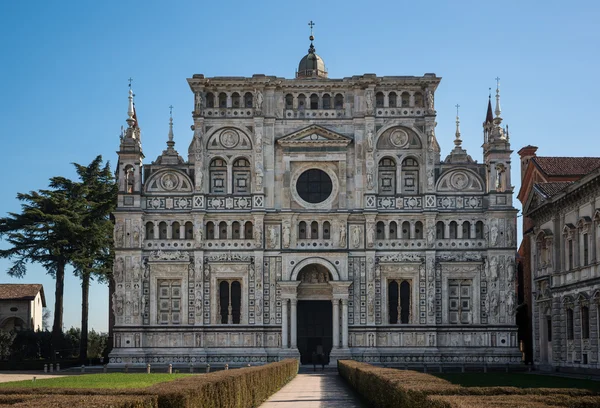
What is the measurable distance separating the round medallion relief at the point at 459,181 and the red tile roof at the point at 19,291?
40.9 metres

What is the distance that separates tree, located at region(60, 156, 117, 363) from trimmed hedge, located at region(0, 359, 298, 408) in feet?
121

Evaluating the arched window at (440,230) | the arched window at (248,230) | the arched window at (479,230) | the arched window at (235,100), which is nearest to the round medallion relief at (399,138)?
the arched window at (440,230)

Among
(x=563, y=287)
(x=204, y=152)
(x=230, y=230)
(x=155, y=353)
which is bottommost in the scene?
(x=155, y=353)

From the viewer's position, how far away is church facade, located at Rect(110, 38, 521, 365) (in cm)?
6066

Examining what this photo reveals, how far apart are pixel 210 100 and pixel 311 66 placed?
37.1 feet

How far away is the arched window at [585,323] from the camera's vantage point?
46344mm

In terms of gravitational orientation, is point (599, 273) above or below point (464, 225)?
below

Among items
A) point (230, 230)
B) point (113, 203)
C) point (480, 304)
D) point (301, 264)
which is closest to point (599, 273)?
point (480, 304)

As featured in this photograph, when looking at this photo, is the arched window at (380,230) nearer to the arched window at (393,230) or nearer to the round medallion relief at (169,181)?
the arched window at (393,230)

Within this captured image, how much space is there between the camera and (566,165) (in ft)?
211

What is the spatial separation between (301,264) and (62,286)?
20.5 m

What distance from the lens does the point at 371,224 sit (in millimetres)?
61312

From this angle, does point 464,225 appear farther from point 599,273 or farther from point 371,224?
point 599,273

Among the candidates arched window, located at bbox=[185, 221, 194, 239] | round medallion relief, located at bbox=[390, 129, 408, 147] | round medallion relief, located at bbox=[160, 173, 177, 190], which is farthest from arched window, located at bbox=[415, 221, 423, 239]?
round medallion relief, located at bbox=[160, 173, 177, 190]
